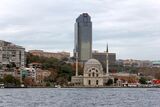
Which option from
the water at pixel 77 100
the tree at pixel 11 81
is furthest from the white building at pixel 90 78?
the water at pixel 77 100

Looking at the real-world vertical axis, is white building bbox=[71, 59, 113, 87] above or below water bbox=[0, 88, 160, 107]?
above

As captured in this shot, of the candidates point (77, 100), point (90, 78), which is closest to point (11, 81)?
point (90, 78)

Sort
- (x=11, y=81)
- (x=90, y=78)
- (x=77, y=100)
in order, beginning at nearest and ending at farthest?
(x=77, y=100), (x=11, y=81), (x=90, y=78)

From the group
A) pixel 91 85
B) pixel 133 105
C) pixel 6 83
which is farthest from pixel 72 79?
pixel 133 105

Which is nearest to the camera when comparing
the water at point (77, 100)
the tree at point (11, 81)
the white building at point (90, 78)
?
the water at point (77, 100)

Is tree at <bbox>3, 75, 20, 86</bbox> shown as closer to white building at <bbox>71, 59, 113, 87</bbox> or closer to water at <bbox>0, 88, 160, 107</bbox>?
white building at <bbox>71, 59, 113, 87</bbox>

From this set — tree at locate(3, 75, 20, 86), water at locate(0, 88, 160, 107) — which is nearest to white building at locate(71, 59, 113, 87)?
tree at locate(3, 75, 20, 86)

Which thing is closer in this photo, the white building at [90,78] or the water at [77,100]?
the water at [77,100]

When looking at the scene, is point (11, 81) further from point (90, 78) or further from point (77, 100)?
point (77, 100)

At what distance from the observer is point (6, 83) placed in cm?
17188

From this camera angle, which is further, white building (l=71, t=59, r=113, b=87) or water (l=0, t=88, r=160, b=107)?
white building (l=71, t=59, r=113, b=87)

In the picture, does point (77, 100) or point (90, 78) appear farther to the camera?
point (90, 78)

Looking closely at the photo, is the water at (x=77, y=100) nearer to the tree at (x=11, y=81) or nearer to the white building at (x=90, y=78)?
the tree at (x=11, y=81)

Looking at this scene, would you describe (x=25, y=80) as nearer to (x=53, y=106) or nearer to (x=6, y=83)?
(x=6, y=83)
